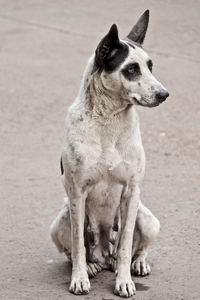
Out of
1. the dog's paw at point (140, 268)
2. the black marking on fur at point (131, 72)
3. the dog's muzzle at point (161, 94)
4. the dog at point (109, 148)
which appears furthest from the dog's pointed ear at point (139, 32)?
the dog's paw at point (140, 268)

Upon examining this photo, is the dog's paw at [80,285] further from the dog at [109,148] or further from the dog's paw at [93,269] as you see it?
the dog's paw at [93,269]

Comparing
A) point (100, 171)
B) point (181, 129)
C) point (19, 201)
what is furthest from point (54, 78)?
point (100, 171)

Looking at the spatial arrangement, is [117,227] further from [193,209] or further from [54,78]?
[54,78]

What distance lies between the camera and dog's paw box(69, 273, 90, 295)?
510cm

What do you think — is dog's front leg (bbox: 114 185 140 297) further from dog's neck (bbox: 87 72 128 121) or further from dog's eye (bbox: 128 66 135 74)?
dog's eye (bbox: 128 66 135 74)

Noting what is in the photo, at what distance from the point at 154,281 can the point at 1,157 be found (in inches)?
138

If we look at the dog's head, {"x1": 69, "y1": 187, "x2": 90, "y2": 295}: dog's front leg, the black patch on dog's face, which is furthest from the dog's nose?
{"x1": 69, "y1": 187, "x2": 90, "y2": 295}: dog's front leg

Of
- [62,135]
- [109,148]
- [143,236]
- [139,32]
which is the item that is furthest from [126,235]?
[62,135]

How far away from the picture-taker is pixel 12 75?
442 inches

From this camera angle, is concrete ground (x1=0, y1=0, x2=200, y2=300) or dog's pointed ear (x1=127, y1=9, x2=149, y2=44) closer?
dog's pointed ear (x1=127, y1=9, x2=149, y2=44)

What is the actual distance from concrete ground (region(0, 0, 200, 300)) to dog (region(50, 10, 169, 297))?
0.37 m

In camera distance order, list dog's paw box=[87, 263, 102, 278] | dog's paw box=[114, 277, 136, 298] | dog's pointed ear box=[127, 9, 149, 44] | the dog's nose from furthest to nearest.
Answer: dog's paw box=[87, 263, 102, 278], dog's pointed ear box=[127, 9, 149, 44], dog's paw box=[114, 277, 136, 298], the dog's nose

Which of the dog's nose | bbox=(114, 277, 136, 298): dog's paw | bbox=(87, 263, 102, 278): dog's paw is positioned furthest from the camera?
bbox=(87, 263, 102, 278): dog's paw

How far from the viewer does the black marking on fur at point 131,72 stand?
4.81m
